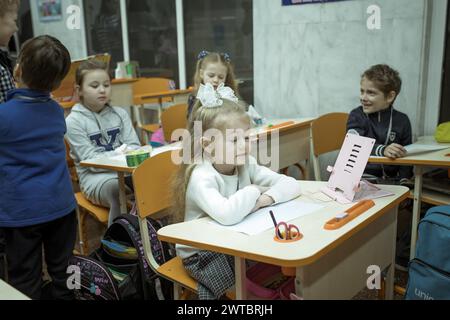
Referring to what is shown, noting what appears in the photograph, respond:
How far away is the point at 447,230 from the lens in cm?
141

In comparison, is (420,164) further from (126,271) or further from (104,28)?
(104,28)

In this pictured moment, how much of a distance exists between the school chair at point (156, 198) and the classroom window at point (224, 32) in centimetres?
216

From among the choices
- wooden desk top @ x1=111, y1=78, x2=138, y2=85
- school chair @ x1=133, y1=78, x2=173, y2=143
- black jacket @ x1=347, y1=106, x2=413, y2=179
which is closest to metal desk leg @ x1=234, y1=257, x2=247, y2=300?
black jacket @ x1=347, y1=106, x2=413, y2=179

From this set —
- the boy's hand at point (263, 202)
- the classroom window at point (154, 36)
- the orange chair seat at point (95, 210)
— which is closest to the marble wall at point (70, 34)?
the classroom window at point (154, 36)

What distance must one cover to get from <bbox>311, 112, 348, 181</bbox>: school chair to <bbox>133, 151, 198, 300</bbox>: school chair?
1151 mm

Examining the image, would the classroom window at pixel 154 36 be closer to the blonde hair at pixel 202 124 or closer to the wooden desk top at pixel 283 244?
the blonde hair at pixel 202 124

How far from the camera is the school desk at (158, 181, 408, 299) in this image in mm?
1090

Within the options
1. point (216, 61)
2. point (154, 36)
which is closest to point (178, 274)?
point (216, 61)

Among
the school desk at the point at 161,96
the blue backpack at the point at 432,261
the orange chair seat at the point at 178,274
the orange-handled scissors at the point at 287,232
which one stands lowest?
the orange chair seat at the point at 178,274

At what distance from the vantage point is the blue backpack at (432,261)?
4.65 feet

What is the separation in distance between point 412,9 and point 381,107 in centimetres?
67

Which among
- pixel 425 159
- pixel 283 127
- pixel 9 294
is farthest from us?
pixel 283 127

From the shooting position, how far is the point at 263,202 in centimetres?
146

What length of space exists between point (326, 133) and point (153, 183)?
55.1 inches
